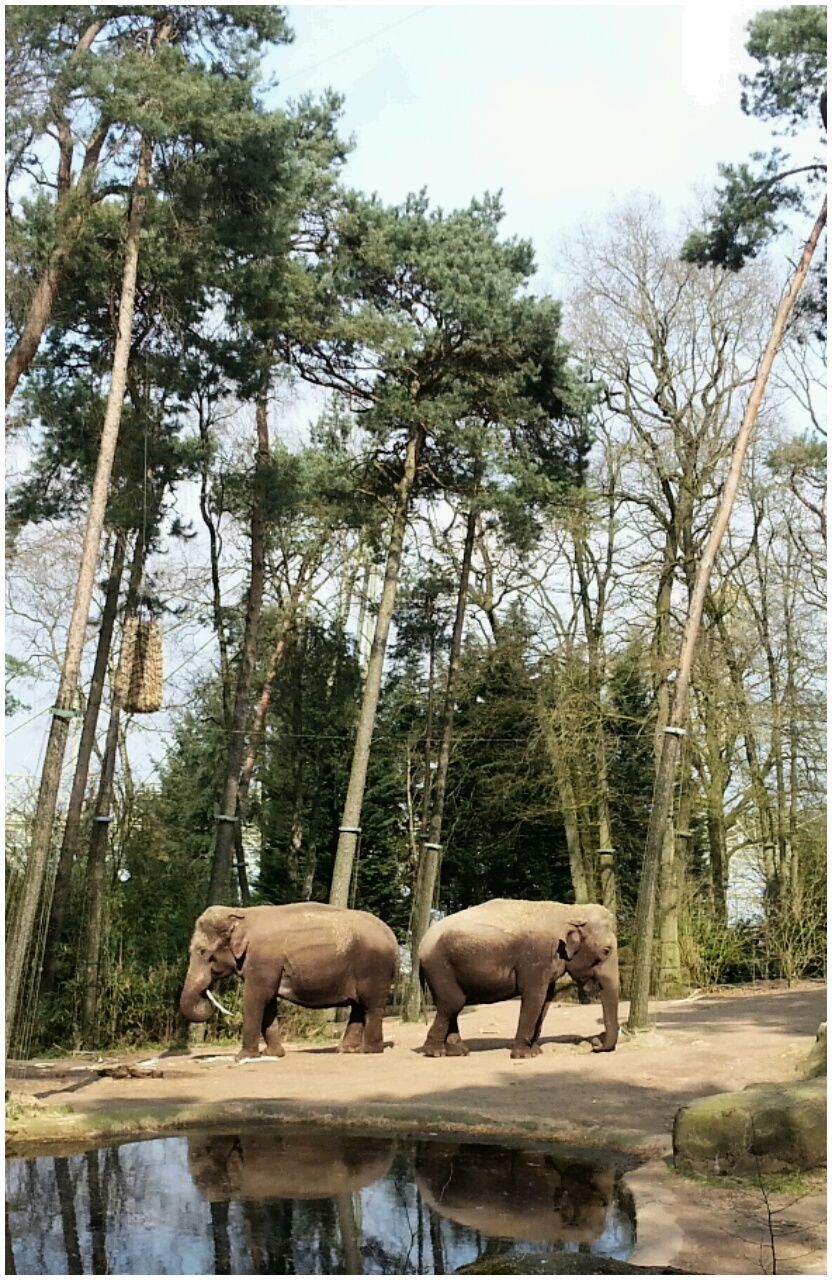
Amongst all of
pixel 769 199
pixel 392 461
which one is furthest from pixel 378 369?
pixel 769 199

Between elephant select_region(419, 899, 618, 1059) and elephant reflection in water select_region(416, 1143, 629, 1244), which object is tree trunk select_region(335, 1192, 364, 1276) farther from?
elephant select_region(419, 899, 618, 1059)

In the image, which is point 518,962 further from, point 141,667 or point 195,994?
point 141,667

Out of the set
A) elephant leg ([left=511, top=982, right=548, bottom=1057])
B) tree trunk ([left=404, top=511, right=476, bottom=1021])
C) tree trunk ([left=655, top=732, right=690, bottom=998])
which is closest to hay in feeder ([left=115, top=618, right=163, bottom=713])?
elephant leg ([left=511, top=982, right=548, bottom=1057])

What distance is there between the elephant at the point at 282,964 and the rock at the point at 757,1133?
5970mm

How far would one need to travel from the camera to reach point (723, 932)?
20.5 metres

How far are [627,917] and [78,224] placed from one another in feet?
45.4

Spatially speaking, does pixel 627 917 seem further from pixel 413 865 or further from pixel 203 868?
pixel 203 868

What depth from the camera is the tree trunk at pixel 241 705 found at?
51.6 feet

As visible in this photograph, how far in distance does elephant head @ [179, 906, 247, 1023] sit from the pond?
3.79m

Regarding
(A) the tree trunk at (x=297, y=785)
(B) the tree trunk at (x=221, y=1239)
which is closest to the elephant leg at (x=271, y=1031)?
(B) the tree trunk at (x=221, y=1239)

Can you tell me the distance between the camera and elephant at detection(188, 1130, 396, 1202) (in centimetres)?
776

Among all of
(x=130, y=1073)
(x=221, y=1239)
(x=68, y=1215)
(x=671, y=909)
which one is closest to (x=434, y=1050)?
(x=130, y=1073)

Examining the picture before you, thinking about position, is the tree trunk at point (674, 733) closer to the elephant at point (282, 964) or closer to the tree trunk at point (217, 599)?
the elephant at point (282, 964)

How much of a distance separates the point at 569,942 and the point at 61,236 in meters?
8.23
